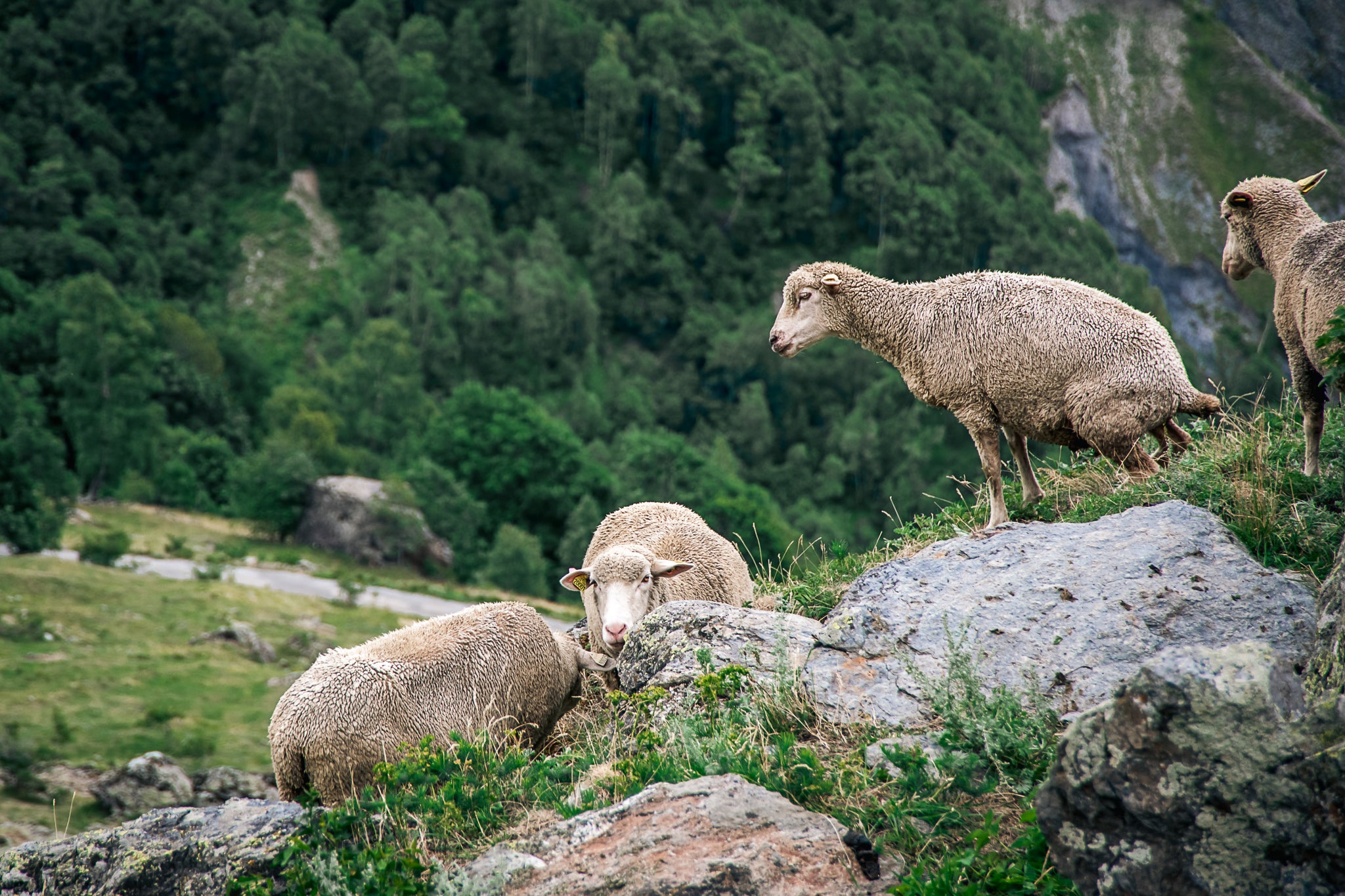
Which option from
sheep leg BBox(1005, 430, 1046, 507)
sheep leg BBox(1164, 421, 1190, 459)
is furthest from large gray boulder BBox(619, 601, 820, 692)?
sheep leg BBox(1164, 421, 1190, 459)

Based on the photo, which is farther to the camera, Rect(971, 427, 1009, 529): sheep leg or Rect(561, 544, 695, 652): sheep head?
Rect(561, 544, 695, 652): sheep head

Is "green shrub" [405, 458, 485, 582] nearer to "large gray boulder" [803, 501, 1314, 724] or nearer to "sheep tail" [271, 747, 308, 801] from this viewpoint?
"sheep tail" [271, 747, 308, 801]

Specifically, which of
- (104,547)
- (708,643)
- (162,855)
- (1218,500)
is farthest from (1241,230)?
(104,547)

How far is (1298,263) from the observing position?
802 cm

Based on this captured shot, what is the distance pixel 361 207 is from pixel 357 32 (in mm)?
39003

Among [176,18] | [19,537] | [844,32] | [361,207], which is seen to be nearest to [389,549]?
[19,537]

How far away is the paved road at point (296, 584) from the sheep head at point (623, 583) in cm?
4696

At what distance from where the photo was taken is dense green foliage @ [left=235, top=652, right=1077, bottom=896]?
543 cm

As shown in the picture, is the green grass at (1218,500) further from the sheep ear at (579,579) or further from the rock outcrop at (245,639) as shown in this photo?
the rock outcrop at (245,639)

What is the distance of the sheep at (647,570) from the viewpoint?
9.56 meters

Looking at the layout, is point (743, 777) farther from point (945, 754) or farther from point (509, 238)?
point (509, 238)

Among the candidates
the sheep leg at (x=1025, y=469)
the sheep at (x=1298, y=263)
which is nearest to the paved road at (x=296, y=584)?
the sheep leg at (x=1025, y=469)

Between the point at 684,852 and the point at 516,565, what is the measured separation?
81.1m

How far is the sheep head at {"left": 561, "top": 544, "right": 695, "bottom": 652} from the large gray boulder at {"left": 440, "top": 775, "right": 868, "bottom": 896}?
133 inches
